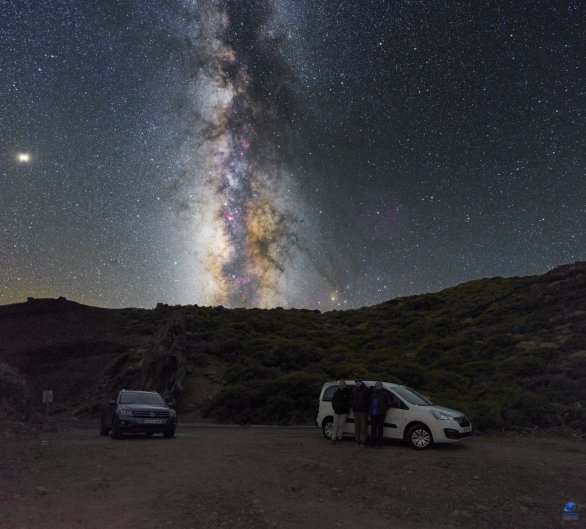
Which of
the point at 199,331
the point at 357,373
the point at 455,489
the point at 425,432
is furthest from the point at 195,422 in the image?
the point at 455,489

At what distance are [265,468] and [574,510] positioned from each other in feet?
17.3

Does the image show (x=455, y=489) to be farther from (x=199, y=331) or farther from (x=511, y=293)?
(x=511, y=293)

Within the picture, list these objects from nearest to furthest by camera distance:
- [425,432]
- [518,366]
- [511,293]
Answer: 1. [425,432]
2. [518,366]
3. [511,293]

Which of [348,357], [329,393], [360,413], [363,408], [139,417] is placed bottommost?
[139,417]

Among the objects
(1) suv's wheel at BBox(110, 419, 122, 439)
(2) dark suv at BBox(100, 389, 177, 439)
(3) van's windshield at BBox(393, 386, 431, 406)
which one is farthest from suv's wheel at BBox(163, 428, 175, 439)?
(3) van's windshield at BBox(393, 386, 431, 406)

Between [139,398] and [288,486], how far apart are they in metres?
9.37

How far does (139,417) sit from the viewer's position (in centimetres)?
1496

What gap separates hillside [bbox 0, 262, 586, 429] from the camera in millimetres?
19750

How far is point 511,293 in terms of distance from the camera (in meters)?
40.8

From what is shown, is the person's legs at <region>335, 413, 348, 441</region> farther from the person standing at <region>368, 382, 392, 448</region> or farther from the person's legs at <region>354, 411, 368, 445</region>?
the person standing at <region>368, 382, 392, 448</region>

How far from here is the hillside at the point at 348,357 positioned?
1975cm

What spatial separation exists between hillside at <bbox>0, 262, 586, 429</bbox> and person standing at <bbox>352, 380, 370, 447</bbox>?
5313 millimetres

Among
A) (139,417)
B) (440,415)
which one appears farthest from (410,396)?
(139,417)

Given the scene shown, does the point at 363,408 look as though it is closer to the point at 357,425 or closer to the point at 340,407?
the point at 357,425
